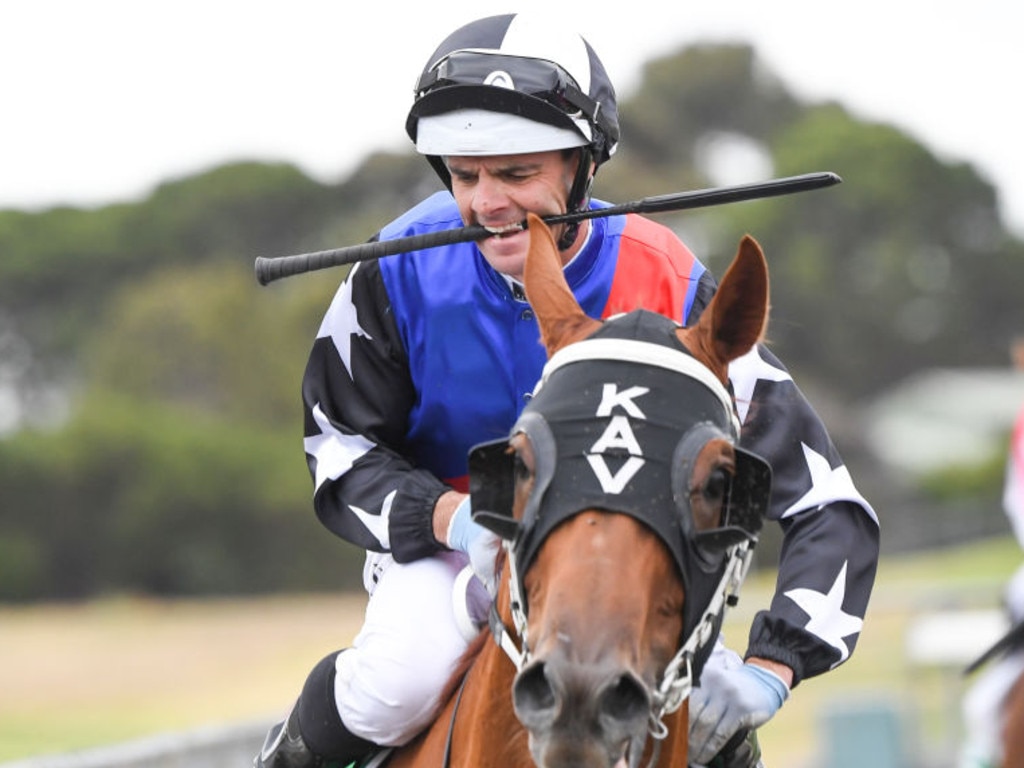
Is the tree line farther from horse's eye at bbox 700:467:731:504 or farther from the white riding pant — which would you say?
horse's eye at bbox 700:467:731:504

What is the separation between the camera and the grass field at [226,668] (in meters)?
12.7

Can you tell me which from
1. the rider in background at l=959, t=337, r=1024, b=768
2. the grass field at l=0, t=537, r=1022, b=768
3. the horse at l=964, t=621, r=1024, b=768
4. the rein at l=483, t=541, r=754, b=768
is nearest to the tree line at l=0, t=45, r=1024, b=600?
the grass field at l=0, t=537, r=1022, b=768

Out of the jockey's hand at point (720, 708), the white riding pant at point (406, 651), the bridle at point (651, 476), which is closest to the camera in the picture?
the bridle at point (651, 476)

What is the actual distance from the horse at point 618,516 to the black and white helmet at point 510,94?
1.69 feet

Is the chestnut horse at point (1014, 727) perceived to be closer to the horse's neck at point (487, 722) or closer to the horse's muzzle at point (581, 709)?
the horse's neck at point (487, 722)

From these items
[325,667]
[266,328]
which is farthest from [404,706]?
[266,328]

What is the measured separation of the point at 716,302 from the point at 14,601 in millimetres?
26166

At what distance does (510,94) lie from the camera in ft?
11.8

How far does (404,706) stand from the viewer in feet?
11.5

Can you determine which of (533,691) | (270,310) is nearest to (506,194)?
(533,691)

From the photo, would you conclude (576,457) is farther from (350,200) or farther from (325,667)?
(350,200)

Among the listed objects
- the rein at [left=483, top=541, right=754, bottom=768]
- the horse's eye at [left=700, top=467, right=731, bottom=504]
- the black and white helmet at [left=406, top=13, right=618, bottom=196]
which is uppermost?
the black and white helmet at [left=406, top=13, right=618, bottom=196]

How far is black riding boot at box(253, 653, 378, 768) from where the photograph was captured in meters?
3.70

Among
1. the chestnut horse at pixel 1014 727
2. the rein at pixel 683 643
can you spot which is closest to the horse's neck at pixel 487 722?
the rein at pixel 683 643
